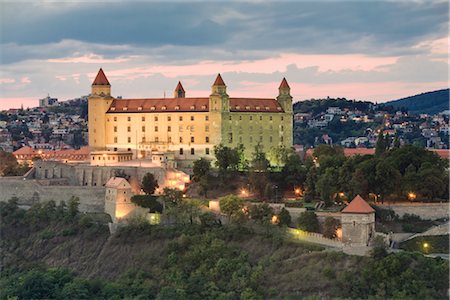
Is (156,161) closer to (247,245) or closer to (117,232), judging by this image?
(117,232)

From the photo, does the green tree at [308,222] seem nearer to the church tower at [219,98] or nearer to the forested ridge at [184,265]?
the forested ridge at [184,265]

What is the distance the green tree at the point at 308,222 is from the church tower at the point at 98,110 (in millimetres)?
18854

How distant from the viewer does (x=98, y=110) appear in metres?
55.9

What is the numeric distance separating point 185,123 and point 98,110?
572 centimetres

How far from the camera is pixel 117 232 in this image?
44969 millimetres

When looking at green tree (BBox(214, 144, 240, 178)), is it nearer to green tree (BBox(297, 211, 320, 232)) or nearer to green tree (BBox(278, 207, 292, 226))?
green tree (BBox(278, 207, 292, 226))

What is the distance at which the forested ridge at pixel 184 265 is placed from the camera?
3466 cm

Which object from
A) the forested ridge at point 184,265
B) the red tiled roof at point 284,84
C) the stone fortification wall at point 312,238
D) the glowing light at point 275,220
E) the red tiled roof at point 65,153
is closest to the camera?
the forested ridge at point 184,265

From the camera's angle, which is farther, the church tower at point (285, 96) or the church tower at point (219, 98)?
the church tower at point (285, 96)

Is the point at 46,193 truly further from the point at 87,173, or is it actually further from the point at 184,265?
the point at 184,265

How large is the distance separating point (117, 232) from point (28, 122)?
72.3 m

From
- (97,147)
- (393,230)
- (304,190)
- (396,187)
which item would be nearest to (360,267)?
(393,230)

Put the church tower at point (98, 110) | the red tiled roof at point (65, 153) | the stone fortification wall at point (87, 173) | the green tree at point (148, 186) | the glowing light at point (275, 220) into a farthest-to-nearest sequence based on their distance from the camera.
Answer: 1. the red tiled roof at point (65, 153)
2. the church tower at point (98, 110)
3. the stone fortification wall at point (87, 173)
4. the green tree at point (148, 186)
5. the glowing light at point (275, 220)

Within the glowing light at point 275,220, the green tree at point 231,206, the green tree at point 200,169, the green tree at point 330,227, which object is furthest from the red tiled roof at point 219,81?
the green tree at point 330,227
